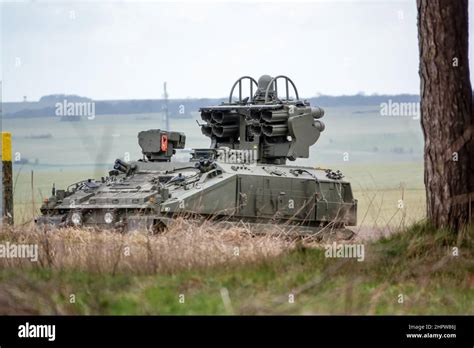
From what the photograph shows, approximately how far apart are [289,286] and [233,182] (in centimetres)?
821

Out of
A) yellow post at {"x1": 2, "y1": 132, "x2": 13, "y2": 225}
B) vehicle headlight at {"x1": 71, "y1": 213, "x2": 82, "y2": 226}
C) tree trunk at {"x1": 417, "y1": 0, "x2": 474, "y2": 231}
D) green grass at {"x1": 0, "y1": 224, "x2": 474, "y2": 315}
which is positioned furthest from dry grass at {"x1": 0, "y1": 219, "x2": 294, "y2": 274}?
yellow post at {"x1": 2, "y1": 132, "x2": 13, "y2": 225}

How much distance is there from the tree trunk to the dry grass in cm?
217

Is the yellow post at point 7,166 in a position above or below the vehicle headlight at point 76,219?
above

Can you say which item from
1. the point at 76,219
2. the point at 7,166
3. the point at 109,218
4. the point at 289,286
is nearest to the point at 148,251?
the point at 289,286

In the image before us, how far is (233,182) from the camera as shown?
2000 cm

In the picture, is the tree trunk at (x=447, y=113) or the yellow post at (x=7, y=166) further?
the yellow post at (x=7, y=166)

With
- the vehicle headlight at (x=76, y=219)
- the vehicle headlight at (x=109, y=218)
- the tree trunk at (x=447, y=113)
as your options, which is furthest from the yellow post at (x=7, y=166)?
the tree trunk at (x=447, y=113)

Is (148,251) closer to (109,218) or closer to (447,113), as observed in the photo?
(447,113)

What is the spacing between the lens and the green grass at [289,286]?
36.7ft

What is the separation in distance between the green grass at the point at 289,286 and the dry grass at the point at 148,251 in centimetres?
26

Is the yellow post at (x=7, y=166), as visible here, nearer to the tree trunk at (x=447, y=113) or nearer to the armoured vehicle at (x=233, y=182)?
the armoured vehicle at (x=233, y=182)

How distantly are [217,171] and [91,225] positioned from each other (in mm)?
2614
